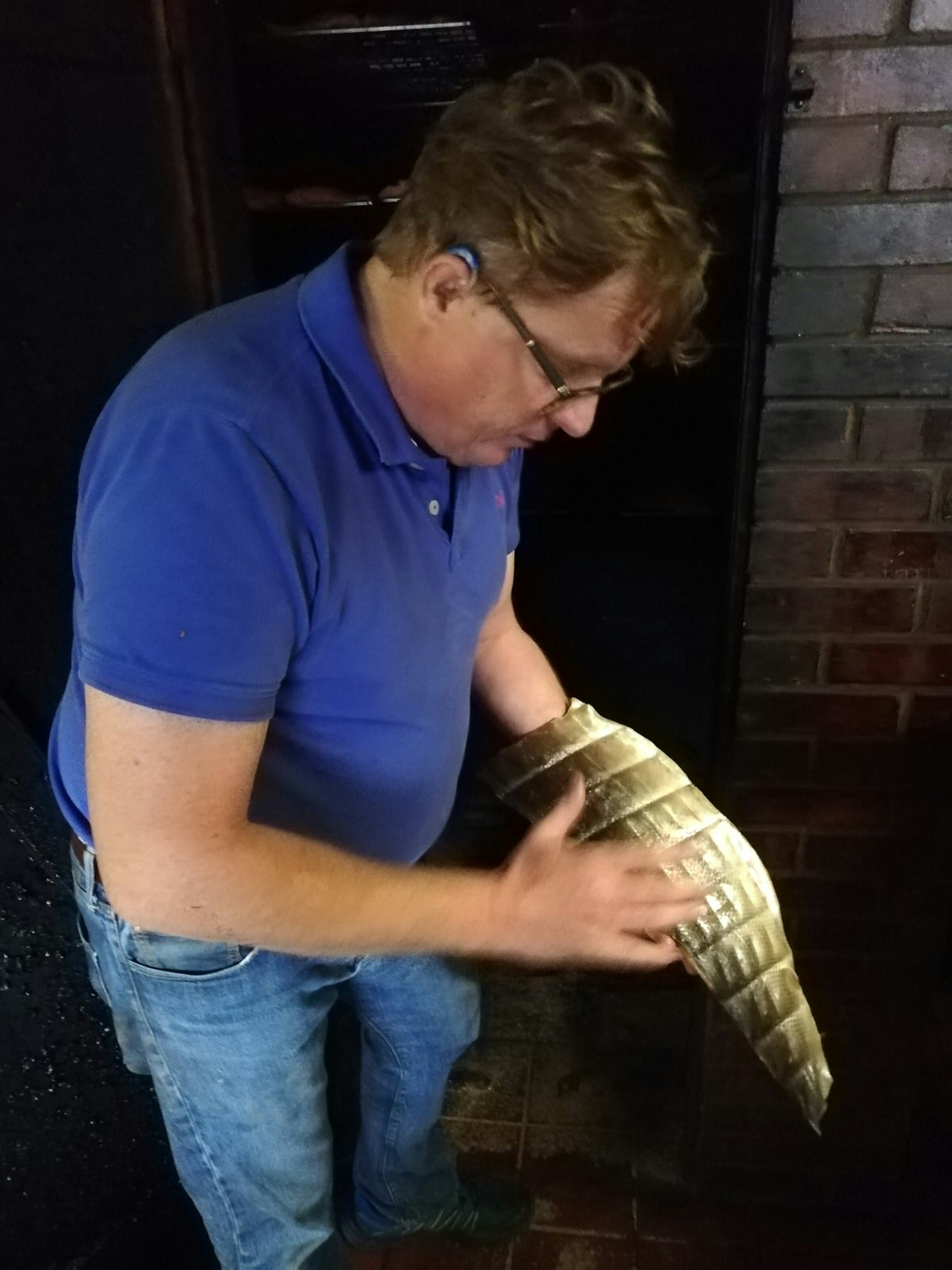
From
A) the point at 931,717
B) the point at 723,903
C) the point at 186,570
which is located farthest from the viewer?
the point at 931,717

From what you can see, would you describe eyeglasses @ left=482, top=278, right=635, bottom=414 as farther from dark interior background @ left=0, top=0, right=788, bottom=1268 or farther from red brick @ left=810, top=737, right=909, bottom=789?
red brick @ left=810, top=737, right=909, bottom=789

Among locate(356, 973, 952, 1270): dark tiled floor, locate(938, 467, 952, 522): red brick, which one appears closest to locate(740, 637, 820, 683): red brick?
locate(938, 467, 952, 522): red brick

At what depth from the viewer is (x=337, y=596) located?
Result: 101 cm

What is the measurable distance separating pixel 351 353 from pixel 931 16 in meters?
0.72

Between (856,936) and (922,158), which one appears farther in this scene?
(856,936)

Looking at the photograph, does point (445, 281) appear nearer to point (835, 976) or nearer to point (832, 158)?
point (832, 158)

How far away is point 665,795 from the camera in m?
1.38

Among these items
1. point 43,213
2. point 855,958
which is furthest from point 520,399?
point 855,958

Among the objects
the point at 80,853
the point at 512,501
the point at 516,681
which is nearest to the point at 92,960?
the point at 80,853

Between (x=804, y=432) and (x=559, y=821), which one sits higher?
(x=804, y=432)

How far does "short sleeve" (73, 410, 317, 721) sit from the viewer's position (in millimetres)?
869

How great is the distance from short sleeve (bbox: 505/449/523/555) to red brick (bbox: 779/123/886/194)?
445 millimetres

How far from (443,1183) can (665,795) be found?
2.90ft

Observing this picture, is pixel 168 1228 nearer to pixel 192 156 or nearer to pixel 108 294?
pixel 108 294
